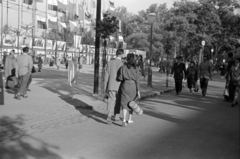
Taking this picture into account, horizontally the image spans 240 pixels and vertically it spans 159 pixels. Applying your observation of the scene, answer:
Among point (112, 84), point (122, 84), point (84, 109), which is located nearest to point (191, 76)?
point (84, 109)

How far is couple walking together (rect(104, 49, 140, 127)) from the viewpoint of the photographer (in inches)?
273

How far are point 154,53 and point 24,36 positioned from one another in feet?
108

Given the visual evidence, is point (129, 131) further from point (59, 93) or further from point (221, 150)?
point (59, 93)

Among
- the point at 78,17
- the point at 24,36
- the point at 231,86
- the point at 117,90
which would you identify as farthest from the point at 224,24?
the point at 117,90

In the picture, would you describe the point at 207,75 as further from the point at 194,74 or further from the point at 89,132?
the point at 89,132

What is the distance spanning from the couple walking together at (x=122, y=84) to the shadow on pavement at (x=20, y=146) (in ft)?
6.81

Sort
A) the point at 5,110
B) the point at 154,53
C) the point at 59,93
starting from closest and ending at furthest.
A: the point at 5,110, the point at 59,93, the point at 154,53

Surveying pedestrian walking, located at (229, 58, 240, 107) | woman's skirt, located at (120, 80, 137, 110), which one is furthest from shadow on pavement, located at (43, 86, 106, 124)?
pedestrian walking, located at (229, 58, 240, 107)

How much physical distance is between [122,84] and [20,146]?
2702 millimetres

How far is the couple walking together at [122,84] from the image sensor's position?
6.93 meters

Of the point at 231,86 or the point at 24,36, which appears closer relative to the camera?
the point at 231,86

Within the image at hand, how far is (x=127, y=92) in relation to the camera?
22.7 ft

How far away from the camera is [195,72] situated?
15359 millimetres

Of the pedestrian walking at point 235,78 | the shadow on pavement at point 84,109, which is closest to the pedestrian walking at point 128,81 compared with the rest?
the shadow on pavement at point 84,109
